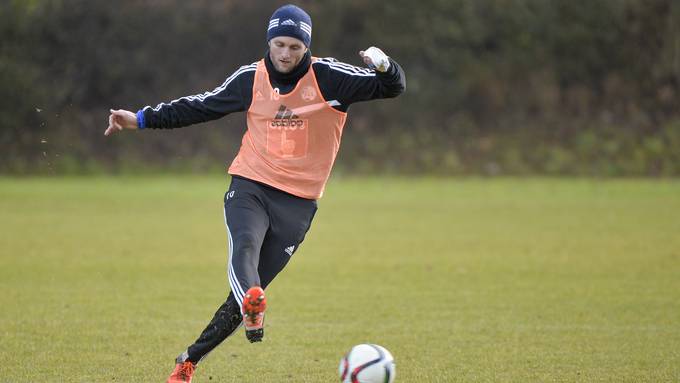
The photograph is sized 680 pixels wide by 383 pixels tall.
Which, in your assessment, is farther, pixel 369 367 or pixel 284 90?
pixel 284 90

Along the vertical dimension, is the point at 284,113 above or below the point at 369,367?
above

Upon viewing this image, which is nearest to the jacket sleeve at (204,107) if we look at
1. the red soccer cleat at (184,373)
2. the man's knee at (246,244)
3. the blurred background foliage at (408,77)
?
the man's knee at (246,244)

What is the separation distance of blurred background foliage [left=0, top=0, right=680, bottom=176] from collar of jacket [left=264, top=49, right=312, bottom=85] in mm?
28548

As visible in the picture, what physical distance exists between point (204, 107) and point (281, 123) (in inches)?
22.5

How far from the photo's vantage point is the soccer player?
275 inches

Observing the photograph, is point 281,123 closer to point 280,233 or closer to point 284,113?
point 284,113

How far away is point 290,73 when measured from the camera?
7.04 meters

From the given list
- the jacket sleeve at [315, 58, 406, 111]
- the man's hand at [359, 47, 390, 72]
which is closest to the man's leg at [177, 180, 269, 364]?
the jacket sleeve at [315, 58, 406, 111]

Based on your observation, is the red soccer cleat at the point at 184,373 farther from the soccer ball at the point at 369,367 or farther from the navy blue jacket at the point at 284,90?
the navy blue jacket at the point at 284,90

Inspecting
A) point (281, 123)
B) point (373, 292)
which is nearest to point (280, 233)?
point (281, 123)

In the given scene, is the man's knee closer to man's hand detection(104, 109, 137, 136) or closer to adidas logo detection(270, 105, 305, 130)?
adidas logo detection(270, 105, 305, 130)

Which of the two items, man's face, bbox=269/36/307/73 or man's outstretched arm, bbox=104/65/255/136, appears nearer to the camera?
man's face, bbox=269/36/307/73

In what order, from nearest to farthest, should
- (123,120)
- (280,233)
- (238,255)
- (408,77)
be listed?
(238,255) → (280,233) → (123,120) → (408,77)

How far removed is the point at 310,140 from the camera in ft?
23.4
